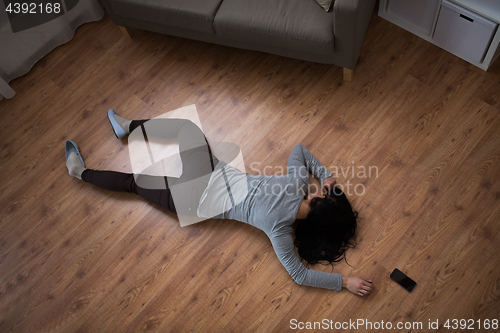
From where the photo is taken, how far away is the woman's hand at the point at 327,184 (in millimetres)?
1985

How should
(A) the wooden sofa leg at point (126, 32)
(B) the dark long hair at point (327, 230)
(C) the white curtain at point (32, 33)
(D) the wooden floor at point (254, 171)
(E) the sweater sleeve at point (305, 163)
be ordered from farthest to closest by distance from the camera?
(A) the wooden sofa leg at point (126, 32)
(C) the white curtain at point (32, 33)
(E) the sweater sleeve at point (305, 163)
(D) the wooden floor at point (254, 171)
(B) the dark long hair at point (327, 230)

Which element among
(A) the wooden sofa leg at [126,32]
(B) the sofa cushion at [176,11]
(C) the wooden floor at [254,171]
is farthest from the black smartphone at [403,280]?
(A) the wooden sofa leg at [126,32]

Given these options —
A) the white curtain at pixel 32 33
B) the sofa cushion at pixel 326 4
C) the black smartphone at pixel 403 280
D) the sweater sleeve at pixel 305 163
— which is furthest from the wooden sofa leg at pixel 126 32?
the black smartphone at pixel 403 280

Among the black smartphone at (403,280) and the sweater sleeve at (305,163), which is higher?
the sweater sleeve at (305,163)

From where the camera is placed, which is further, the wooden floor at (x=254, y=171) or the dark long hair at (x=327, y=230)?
the wooden floor at (x=254, y=171)

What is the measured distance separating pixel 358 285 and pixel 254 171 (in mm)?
828

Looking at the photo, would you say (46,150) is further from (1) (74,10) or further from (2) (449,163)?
(2) (449,163)

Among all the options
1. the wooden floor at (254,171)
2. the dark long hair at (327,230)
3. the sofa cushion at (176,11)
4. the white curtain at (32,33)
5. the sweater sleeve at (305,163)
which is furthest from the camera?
the white curtain at (32,33)

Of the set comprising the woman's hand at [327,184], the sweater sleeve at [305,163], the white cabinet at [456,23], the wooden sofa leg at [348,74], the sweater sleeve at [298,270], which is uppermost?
the white cabinet at [456,23]

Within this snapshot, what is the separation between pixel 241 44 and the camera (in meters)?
2.27

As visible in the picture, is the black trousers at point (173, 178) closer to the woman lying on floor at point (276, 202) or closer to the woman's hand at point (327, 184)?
the woman lying on floor at point (276, 202)

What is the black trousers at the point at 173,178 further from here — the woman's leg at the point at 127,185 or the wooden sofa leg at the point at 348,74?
the wooden sofa leg at the point at 348,74

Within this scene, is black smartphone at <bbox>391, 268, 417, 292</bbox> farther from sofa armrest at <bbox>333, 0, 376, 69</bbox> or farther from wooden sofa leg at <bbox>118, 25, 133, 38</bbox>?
wooden sofa leg at <bbox>118, 25, 133, 38</bbox>

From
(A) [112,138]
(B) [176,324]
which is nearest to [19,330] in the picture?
(B) [176,324]
